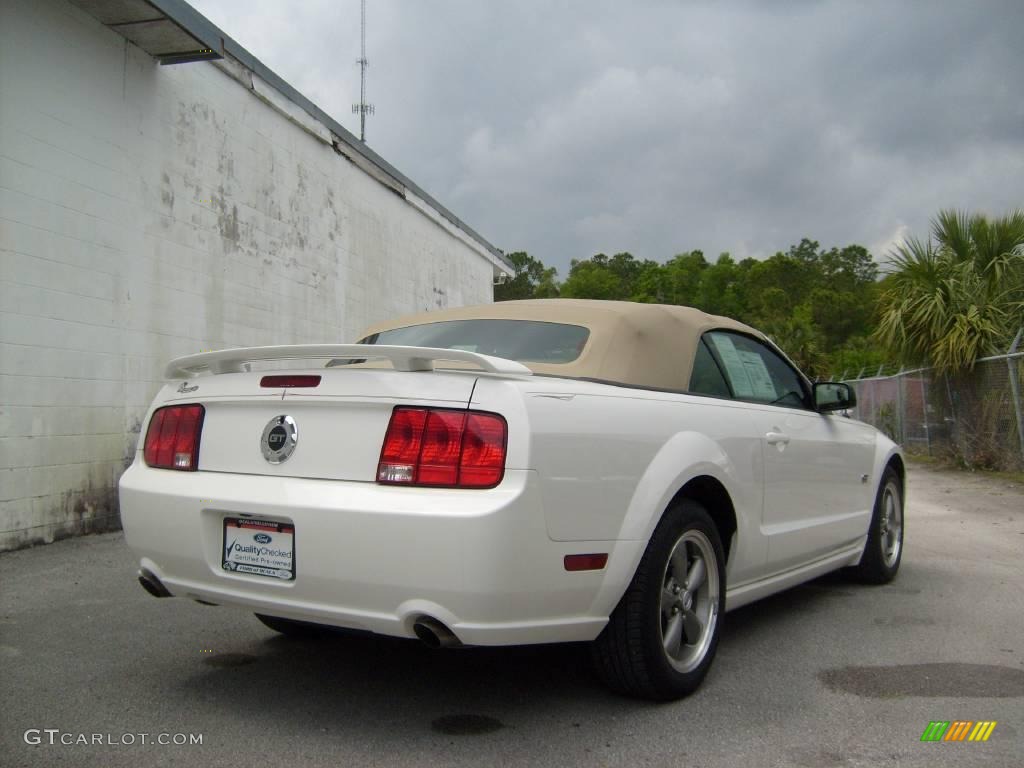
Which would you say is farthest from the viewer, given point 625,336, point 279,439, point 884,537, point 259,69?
point 259,69

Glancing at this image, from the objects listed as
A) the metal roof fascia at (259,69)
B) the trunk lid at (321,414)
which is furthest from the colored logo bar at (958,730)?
the metal roof fascia at (259,69)

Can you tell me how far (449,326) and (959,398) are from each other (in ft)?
37.1

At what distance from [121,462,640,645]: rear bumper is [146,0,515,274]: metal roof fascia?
5.40 metres

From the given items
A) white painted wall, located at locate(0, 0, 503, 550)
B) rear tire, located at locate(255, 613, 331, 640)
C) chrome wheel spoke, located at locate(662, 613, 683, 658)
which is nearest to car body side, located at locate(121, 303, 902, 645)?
chrome wheel spoke, located at locate(662, 613, 683, 658)

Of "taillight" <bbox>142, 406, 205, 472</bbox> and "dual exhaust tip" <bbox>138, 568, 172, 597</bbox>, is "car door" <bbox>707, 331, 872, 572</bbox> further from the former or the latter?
"dual exhaust tip" <bbox>138, 568, 172, 597</bbox>

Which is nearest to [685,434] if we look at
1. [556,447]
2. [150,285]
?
[556,447]

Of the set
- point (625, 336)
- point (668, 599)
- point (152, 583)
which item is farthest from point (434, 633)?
point (625, 336)

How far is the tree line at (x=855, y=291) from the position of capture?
1312 centimetres

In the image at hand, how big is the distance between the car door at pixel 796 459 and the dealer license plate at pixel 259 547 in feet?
6.73

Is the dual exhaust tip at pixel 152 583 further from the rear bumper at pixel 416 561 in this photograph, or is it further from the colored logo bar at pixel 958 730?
the colored logo bar at pixel 958 730

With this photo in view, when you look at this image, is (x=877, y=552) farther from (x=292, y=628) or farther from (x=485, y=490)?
(x=485, y=490)

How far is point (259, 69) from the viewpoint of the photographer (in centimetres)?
970

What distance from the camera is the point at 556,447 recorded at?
282cm

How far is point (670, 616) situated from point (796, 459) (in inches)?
51.2
